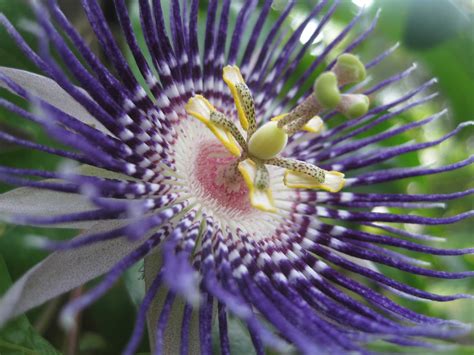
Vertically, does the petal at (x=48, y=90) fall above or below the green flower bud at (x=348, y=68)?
below

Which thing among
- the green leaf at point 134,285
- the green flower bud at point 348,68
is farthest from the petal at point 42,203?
the green flower bud at point 348,68

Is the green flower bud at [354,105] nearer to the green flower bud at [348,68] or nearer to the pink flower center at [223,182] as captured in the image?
the green flower bud at [348,68]

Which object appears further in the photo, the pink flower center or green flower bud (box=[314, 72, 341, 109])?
the pink flower center

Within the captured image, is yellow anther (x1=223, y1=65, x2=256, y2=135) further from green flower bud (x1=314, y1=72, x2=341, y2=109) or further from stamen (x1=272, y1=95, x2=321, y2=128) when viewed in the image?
green flower bud (x1=314, y1=72, x2=341, y2=109)

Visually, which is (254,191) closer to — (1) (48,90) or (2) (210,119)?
(2) (210,119)

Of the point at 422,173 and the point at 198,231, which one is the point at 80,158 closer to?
the point at 198,231

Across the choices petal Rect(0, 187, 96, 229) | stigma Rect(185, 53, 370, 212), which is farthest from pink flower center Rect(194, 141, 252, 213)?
petal Rect(0, 187, 96, 229)
